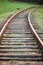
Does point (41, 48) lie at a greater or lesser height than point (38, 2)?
greater

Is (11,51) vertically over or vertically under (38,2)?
over

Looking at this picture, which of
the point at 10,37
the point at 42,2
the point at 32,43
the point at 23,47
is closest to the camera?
the point at 23,47

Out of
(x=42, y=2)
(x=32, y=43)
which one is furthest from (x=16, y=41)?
(x=42, y=2)

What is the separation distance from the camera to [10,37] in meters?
9.89

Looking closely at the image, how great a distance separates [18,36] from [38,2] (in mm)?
32800

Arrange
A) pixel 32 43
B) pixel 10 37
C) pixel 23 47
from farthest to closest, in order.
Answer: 1. pixel 10 37
2. pixel 32 43
3. pixel 23 47

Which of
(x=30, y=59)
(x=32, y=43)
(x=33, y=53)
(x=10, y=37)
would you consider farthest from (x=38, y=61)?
(x=10, y=37)

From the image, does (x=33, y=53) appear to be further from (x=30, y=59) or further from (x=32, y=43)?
(x=32, y=43)

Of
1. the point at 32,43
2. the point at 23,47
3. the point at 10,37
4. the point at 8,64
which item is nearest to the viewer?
the point at 8,64

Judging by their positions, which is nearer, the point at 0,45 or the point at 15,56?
the point at 15,56

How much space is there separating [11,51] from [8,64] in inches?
47.3

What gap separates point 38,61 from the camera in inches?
260

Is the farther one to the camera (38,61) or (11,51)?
(11,51)

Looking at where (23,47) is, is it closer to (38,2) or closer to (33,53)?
(33,53)
